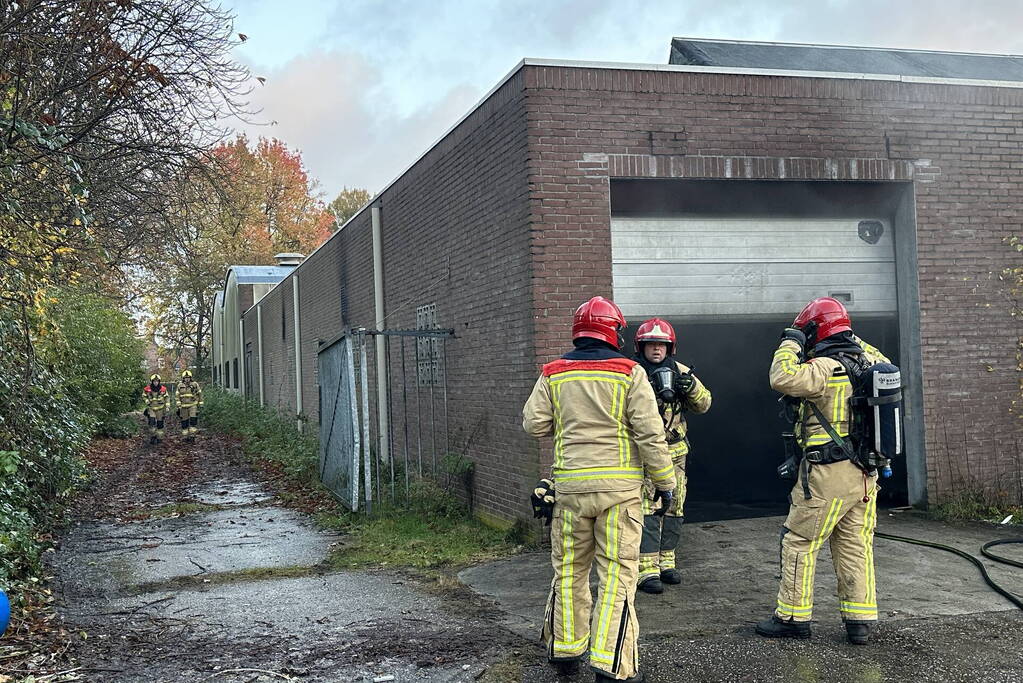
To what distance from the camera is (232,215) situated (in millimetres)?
11016

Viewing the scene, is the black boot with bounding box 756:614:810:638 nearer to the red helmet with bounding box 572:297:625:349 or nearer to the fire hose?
the fire hose

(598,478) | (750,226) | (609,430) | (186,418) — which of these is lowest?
(186,418)

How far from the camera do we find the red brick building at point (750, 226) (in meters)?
8.49

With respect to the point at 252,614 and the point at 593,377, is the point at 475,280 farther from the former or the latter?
the point at 593,377

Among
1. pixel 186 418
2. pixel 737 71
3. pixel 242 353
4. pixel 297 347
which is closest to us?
pixel 737 71

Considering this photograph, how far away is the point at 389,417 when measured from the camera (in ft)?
42.7

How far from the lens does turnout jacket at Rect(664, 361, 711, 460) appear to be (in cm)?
666

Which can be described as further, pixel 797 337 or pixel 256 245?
pixel 256 245

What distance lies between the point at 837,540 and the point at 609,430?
5.49 ft

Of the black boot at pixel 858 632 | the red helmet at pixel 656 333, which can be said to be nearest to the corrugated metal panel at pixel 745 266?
the red helmet at pixel 656 333

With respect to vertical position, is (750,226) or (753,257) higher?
(750,226)

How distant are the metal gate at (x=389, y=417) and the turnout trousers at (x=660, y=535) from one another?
400 centimetres

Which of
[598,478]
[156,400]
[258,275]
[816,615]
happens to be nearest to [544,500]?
[598,478]

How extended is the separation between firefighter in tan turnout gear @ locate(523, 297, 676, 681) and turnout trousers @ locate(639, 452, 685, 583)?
1.56 m
